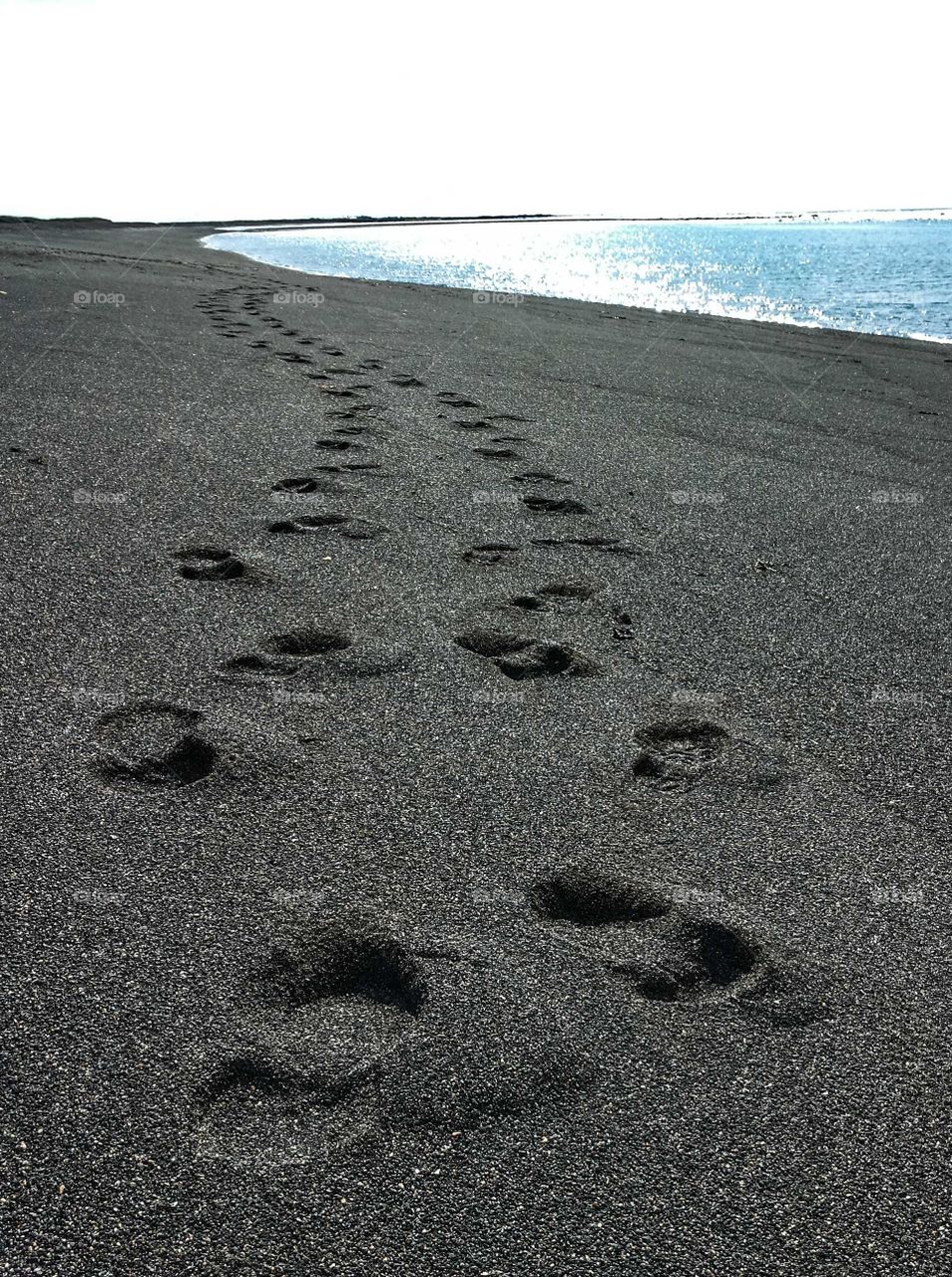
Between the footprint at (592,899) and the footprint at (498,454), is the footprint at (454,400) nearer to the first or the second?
the footprint at (498,454)

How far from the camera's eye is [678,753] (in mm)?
2445

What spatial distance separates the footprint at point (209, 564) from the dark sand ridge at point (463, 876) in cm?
1
